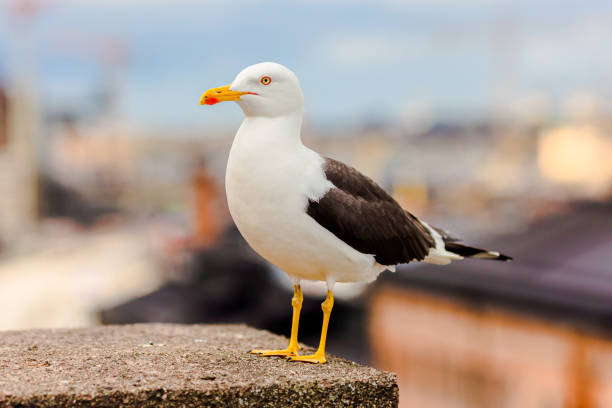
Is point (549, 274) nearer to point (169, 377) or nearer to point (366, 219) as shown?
point (366, 219)

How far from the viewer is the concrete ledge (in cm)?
285

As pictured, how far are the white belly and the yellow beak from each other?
0.72ft

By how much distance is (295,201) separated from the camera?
348 cm

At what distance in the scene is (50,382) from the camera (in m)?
2.95

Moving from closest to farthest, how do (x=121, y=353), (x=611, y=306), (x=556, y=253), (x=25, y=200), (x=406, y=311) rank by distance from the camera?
(x=121, y=353) < (x=611, y=306) < (x=556, y=253) < (x=406, y=311) < (x=25, y=200)

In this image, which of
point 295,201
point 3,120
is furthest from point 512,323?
point 3,120

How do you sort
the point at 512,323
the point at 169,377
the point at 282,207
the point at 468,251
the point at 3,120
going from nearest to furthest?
the point at 169,377 < the point at 282,207 < the point at 468,251 < the point at 512,323 < the point at 3,120

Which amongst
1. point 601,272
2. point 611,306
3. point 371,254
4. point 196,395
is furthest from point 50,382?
point 601,272

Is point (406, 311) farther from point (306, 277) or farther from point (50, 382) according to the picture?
point (50, 382)

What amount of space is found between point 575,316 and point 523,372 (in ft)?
3.33

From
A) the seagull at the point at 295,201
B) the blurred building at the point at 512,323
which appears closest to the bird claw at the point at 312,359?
the seagull at the point at 295,201

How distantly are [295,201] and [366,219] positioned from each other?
438 millimetres

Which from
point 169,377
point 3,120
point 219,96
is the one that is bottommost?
point 169,377

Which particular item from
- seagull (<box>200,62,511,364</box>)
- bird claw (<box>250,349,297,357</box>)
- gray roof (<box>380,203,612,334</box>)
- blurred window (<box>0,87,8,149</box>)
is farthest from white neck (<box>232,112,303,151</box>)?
blurred window (<box>0,87,8,149</box>)
